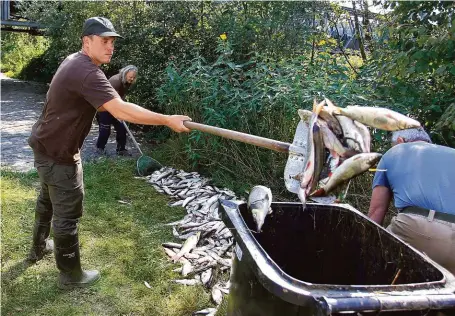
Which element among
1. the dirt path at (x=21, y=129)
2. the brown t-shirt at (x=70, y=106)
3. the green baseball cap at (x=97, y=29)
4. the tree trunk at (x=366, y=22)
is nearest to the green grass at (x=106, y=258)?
the dirt path at (x=21, y=129)

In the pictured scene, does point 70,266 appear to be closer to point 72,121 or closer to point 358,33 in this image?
point 72,121

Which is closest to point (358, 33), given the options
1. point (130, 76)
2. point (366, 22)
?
point (366, 22)

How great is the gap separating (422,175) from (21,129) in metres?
9.34

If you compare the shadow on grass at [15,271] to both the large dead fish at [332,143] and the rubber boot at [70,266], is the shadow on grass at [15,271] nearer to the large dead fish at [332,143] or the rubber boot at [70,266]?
the rubber boot at [70,266]

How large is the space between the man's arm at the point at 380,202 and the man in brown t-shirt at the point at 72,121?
1526 millimetres

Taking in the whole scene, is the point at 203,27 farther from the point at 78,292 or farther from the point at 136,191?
the point at 78,292

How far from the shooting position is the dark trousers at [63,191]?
3730 mm

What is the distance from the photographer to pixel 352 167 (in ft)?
7.46

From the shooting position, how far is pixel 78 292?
13.3 ft

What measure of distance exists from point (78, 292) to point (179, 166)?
3878 millimetres

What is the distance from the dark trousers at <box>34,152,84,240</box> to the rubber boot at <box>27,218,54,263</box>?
0.47 m

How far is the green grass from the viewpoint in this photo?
3900 millimetres

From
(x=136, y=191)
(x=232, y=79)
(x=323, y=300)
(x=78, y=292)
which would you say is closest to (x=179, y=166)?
(x=136, y=191)

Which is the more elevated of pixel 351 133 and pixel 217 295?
pixel 351 133
